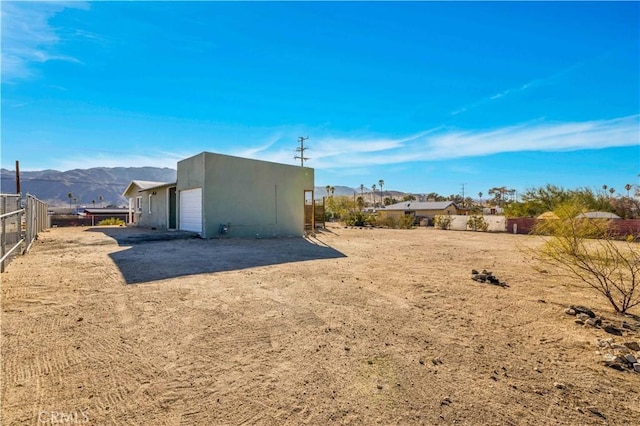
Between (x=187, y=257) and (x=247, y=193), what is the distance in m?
6.39

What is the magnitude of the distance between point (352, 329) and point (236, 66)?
44.4ft

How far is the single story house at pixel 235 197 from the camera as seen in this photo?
13344 mm

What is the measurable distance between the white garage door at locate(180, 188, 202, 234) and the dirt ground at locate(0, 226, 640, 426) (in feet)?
24.9

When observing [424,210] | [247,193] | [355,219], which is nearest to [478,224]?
[355,219]

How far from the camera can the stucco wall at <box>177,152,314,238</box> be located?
13297 mm

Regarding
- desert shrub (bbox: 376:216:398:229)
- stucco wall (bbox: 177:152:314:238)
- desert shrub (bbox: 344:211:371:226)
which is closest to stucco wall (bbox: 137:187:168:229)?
stucco wall (bbox: 177:152:314:238)

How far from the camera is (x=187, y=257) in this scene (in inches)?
338

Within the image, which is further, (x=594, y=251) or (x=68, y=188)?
(x=68, y=188)

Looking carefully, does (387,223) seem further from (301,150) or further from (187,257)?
(187,257)

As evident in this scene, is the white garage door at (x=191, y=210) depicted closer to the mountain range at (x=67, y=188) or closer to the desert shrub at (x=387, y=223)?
the desert shrub at (x=387, y=223)

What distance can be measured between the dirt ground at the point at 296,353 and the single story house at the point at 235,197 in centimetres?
731

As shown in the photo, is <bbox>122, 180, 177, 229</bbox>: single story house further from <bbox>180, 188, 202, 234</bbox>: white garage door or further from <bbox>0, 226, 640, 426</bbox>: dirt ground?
<bbox>0, 226, 640, 426</bbox>: dirt ground

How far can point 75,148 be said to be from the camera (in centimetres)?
3959

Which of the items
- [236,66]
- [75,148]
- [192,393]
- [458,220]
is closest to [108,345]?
[192,393]
